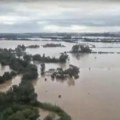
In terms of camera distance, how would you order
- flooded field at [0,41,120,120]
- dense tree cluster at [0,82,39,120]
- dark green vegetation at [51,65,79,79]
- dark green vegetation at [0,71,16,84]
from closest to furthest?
dense tree cluster at [0,82,39,120] < flooded field at [0,41,120,120] < dark green vegetation at [0,71,16,84] < dark green vegetation at [51,65,79,79]

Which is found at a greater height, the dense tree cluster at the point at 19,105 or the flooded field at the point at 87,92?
the dense tree cluster at the point at 19,105

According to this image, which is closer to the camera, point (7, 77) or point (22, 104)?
point (22, 104)

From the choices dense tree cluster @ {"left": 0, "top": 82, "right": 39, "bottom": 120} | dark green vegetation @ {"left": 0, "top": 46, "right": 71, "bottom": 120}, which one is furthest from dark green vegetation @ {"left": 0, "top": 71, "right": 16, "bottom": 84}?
dense tree cluster @ {"left": 0, "top": 82, "right": 39, "bottom": 120}

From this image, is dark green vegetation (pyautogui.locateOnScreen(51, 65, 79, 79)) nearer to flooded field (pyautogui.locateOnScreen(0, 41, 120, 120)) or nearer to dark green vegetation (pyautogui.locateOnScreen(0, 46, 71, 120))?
flooded field (pyautogui.locateOnScreen(0, 41, 120, 120))

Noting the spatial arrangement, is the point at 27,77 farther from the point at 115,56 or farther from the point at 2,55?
the point at 115,56

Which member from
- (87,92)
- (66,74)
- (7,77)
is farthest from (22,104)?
(66,74)

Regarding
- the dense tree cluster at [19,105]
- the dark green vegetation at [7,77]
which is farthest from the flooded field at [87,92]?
the dense tree cluster at [19,105]

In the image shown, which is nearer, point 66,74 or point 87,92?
point 87,92

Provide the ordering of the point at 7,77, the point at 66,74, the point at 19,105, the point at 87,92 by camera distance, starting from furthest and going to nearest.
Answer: the point at 66,74 → the point at 7,77 → the point at 87,92 → the point at 19,105

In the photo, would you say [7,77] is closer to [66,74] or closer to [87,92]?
[66,74]

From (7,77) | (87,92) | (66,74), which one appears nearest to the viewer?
(87,92)

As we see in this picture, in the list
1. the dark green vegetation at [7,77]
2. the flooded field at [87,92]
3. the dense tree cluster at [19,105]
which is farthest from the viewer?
the dark green vegetation at [7,77]

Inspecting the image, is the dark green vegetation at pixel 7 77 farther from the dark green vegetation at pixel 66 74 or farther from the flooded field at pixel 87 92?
the dark green vegetation at pixel 66 74

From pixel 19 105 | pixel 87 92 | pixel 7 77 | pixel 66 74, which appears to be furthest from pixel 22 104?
pixel 66 74
